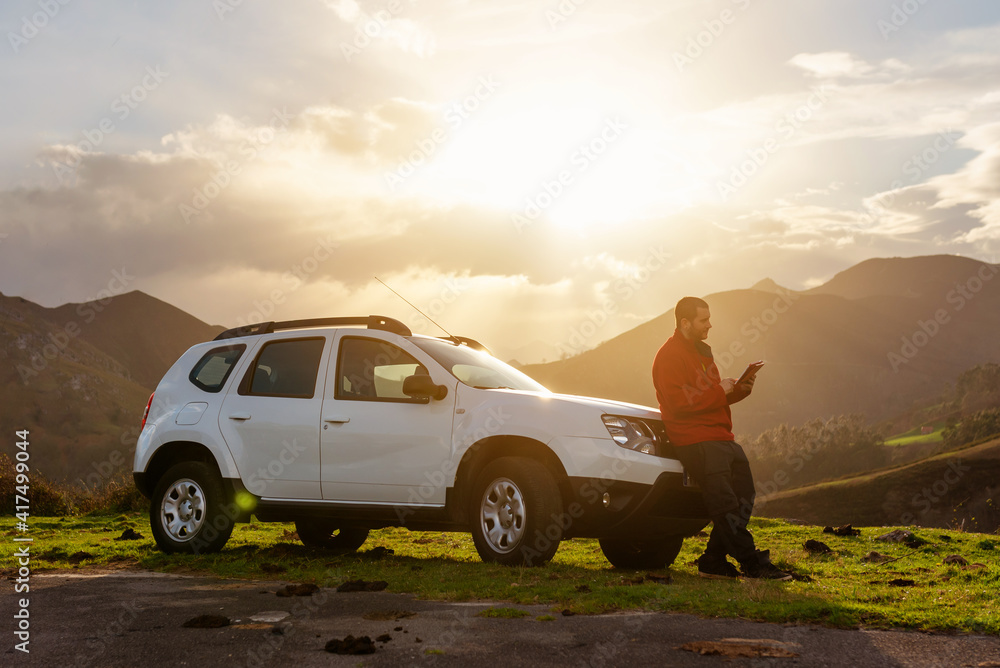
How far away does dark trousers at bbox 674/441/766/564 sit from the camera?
6602mm

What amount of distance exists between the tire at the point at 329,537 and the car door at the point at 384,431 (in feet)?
5.70

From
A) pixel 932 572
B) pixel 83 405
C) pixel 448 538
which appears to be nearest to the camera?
pixel 932 572

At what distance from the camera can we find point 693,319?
23.7ft

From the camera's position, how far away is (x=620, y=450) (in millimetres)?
6492

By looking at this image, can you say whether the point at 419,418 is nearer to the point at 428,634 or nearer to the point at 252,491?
the point at 252,491

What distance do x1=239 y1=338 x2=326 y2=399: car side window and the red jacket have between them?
3.14m

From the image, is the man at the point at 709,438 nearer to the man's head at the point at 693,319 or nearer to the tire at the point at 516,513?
the man's head at the point at 693,319

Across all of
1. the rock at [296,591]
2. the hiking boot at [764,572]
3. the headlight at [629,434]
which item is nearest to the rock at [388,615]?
the rock at [296,591]

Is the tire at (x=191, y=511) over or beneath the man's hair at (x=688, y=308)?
beneath

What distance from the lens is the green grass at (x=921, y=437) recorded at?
130m

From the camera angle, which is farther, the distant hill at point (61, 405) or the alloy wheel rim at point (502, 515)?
the distant hill at point (61, 405)

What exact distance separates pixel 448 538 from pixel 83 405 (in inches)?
6035

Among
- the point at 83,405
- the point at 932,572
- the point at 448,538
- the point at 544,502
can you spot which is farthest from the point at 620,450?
the point at 83,405

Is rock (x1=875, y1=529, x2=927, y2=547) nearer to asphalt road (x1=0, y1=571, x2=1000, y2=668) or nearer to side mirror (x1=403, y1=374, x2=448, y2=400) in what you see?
asphalt road (x1=0, y1=571, x2=1000, y2=668)
